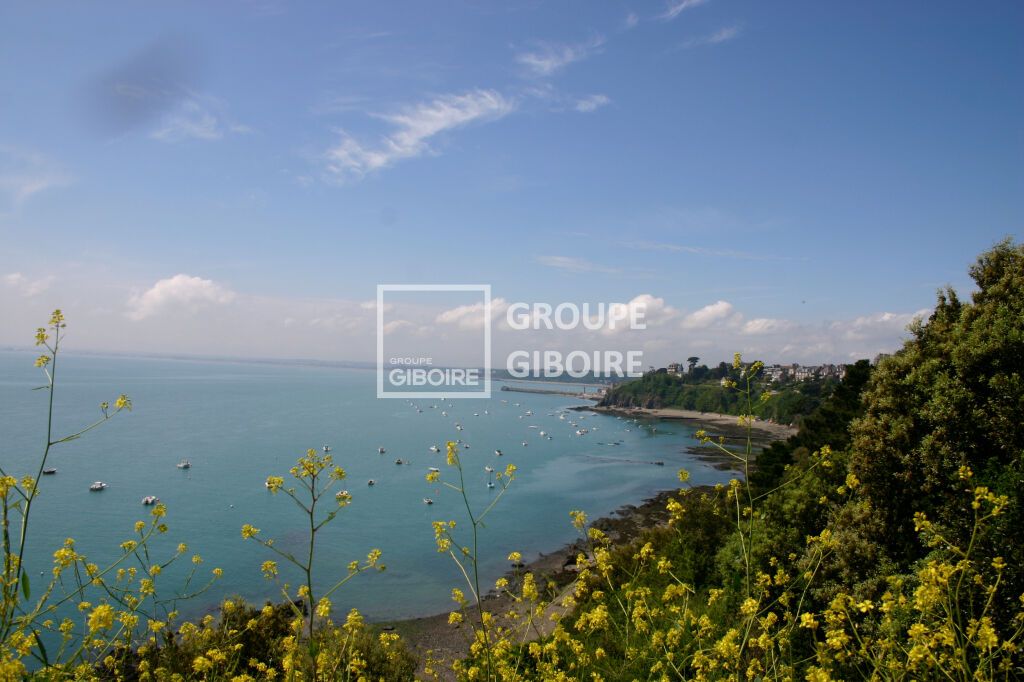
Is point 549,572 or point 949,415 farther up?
point 949,415

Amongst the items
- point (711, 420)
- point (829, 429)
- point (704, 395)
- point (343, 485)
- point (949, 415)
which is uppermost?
point (949, 415)

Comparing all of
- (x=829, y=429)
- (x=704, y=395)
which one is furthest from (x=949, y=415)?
(x=704, y=395)

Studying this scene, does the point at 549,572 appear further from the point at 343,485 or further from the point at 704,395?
the point at 704,395

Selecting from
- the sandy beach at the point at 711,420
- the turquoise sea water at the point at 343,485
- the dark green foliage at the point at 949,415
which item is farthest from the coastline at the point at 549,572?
the sandy beach at the point at 711,420

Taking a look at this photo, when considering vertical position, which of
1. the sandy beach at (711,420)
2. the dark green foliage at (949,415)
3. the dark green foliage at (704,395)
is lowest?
the sandy beach at (711,420)

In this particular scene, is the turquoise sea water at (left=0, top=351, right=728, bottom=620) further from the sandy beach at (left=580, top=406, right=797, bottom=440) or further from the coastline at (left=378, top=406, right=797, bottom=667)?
the sandy beach at (left=580, top=406, right=797, bottom=440)

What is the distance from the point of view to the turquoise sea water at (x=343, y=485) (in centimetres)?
2881

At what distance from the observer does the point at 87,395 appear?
4048 inches

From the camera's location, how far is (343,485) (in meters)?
39.8

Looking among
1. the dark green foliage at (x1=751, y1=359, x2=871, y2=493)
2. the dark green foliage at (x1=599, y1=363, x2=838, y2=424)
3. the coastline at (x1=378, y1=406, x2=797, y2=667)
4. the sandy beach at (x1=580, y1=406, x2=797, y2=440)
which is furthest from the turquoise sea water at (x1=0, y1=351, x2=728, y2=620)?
the dark green foliage at (x1=599, y1=363, x2=838, y2=424)

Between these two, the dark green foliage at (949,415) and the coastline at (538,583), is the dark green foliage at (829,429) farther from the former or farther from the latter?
the dark green foliage at (949,415)

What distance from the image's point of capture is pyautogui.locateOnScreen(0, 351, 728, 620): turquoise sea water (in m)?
28.8

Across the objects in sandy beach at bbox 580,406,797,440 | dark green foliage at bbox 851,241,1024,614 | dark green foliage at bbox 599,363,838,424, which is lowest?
sandy beach at bbox 580,406,797,440

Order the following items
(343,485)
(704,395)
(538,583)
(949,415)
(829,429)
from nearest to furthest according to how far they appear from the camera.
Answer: (949,415)
(538,583)
(829,429)
(343,485)
(704,395)
